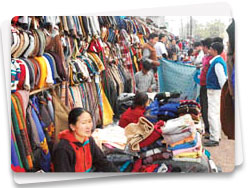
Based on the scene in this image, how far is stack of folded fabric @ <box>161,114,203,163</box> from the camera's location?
326 centimetres

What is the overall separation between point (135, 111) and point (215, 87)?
0.62m

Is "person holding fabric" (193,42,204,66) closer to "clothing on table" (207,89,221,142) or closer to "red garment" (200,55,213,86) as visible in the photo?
"red garment" (200,55,213,86)

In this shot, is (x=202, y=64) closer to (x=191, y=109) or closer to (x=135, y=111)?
(x=191, y=109)

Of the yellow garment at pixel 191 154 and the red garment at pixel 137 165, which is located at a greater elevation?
the yellow garment at pixel 191 154

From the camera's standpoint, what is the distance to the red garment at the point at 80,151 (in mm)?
3287

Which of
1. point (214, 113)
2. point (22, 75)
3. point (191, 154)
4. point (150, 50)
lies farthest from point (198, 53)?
point (22, 75)

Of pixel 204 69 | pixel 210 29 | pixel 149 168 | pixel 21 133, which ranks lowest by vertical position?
pixel 149 168

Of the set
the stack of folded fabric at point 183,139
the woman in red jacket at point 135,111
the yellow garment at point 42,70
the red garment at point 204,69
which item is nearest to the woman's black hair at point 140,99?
the woman in red jacket at point 135,111

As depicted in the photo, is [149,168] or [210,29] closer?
[210,29]

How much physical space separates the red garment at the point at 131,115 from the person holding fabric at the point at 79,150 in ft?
0.79

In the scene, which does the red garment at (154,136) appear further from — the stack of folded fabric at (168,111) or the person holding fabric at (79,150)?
the person holding fabric at (79,150)

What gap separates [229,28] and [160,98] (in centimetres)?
71

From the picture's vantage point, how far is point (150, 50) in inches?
128

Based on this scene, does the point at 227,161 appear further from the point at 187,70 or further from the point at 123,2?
the point at 123,2
